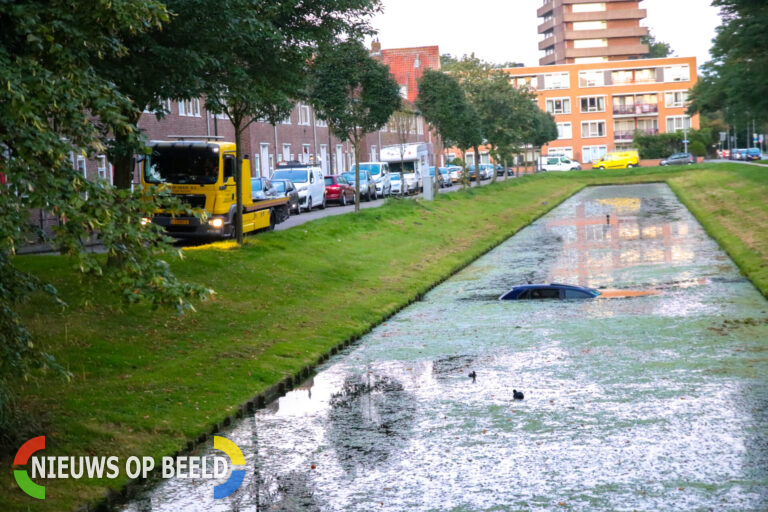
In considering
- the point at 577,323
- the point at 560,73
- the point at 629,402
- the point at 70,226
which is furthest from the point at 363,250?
the point at 560,73

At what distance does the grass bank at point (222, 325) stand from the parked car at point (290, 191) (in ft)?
23.2

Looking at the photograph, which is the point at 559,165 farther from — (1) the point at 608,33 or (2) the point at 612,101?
(1) the point at 608,33

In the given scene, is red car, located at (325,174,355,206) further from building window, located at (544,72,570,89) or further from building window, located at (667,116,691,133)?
building window, located at (544,72,570,89)

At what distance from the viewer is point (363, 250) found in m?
29.0

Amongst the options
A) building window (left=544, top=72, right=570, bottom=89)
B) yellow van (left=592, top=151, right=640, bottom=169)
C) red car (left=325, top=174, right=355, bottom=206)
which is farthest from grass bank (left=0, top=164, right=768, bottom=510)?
building window (left=544, top=72, right=570, bottom=89)

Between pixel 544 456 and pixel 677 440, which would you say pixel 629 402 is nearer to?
pixel 677 440

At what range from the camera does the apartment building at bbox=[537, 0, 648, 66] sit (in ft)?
466

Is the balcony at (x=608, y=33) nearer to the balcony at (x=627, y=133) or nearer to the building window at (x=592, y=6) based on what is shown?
the building window at (x=592, y=6)

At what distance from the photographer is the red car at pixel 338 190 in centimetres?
5228

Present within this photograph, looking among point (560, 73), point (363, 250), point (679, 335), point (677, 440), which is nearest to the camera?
point (677, 440)

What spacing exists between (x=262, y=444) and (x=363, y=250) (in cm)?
1804

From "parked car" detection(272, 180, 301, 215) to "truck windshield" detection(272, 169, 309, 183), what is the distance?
2354mm

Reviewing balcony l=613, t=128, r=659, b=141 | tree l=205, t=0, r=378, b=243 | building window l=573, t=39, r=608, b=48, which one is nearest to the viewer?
tree l=205, t=0, r=378, b=243

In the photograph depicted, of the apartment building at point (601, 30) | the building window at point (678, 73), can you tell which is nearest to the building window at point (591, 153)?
the building window at point (678, 73)
